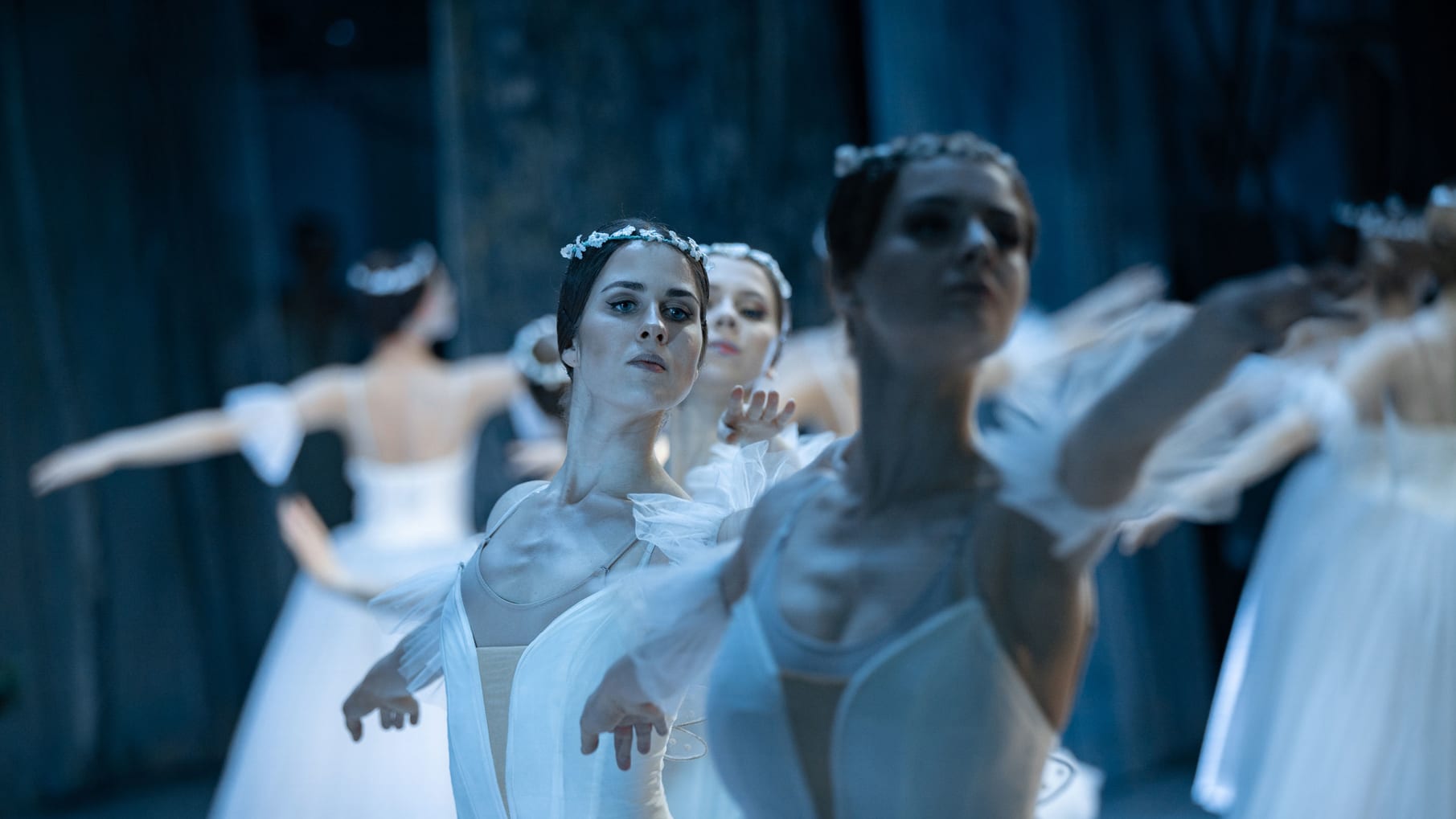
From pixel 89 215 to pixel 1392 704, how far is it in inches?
185

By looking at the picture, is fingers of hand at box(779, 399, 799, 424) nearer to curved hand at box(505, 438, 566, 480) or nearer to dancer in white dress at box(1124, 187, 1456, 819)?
curved hand at box(505, 438, 566, 480)

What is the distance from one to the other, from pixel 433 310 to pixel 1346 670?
110 inches

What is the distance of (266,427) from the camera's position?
3.54 meters

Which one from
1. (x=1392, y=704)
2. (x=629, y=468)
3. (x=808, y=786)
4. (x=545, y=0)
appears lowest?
(x=1392, y=704)

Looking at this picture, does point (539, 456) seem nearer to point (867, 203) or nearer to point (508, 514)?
point (508, 514)

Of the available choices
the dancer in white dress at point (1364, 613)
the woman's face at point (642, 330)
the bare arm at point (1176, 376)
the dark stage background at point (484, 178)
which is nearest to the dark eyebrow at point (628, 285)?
the woman's face at point (642, 330)

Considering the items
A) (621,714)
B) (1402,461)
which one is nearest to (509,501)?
(621,714)

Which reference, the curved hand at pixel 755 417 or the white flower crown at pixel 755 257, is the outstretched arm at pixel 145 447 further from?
the curved hand at pixel 755 417

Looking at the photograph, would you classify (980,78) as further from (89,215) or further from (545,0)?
(89,215)

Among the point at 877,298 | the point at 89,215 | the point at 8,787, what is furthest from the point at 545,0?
the point at 877,298

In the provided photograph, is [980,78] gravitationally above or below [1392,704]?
above

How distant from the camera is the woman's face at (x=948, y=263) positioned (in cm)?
107

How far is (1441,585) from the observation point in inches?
121

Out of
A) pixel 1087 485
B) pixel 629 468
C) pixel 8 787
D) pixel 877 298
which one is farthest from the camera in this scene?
pixel 8 787
